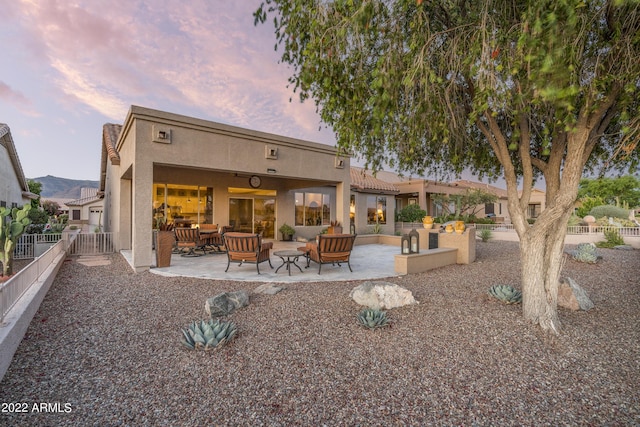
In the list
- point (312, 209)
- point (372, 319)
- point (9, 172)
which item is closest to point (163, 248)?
point (372, 319)

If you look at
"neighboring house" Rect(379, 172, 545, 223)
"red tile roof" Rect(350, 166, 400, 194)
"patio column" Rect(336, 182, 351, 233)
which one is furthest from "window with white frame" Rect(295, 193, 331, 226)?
"neighboring house" Rect(379, 172, 545, 223)

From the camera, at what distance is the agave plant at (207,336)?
10.9 feet

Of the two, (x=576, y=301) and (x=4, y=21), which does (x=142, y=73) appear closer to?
(x=4, y=21)

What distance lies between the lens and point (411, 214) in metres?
22.9

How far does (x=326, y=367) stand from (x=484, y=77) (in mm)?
3772

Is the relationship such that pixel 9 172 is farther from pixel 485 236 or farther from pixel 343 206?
pixel 485 236

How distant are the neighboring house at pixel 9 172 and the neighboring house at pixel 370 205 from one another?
18.1 m

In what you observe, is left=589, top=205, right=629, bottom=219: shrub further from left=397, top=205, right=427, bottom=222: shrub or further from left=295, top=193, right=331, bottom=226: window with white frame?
left=295, top=193, right=331, bottom=226: window with white frame

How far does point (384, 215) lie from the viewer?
19547 millimetres

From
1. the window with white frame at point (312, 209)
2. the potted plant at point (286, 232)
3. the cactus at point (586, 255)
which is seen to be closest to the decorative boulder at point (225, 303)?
the potted plant at point (286, 232)

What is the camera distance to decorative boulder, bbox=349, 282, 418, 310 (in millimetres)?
4621

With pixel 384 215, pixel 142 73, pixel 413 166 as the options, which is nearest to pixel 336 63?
pixel 413 166

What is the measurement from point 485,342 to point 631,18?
4036 millimetres

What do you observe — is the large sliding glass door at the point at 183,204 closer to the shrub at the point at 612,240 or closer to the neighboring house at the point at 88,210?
the neighboring house at the point at 88,210
